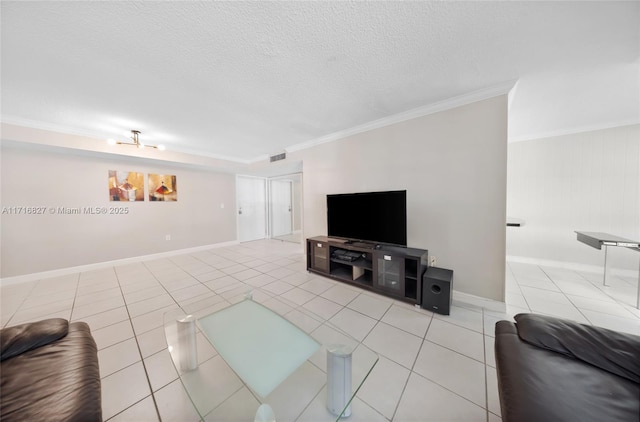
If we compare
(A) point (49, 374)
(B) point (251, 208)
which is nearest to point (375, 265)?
(A) point (49, 374)

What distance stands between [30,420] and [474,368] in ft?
7.74

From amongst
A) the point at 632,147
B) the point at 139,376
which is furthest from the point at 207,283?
the point at 632,147

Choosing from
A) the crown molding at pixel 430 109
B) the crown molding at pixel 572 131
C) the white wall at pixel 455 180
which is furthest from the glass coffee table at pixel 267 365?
the crown molding at pixel 572 131

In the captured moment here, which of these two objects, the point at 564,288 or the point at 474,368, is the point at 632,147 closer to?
the point at 564,288

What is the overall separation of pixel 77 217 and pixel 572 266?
8.69m

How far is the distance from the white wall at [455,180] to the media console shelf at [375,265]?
1.41 feet

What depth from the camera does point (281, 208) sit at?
6.72m

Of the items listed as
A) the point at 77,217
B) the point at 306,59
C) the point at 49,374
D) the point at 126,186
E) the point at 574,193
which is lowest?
the point at 49,374

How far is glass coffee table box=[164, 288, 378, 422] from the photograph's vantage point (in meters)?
1.02

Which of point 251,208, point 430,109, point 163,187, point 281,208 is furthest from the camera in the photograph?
point 281,208

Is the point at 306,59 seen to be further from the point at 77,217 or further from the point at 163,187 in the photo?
the point at 77,217

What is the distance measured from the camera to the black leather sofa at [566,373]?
0.72 meters

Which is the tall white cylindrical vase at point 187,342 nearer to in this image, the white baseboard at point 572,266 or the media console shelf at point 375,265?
the media console shelf at point 375,265

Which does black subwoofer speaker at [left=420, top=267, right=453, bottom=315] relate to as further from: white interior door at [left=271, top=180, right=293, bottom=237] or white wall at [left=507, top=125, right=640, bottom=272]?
white interior door at [left=271, top=180, right=293, bottom=237]
